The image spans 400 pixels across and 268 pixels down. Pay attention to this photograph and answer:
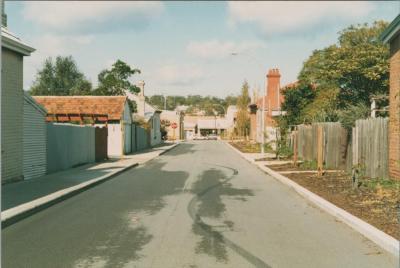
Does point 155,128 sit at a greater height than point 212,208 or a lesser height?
greater

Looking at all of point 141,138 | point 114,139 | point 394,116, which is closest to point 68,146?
point 394,116

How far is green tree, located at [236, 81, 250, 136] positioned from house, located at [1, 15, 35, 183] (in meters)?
54.2

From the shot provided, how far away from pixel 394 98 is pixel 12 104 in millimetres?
11656

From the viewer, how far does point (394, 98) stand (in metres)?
14.5

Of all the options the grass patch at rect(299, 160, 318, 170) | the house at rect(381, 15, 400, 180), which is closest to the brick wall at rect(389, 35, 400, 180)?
the house at rect(381, 15, 400, 180)

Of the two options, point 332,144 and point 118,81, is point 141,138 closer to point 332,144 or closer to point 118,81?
point 118,81

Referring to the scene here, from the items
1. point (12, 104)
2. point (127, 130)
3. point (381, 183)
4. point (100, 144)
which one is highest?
point (12, 104)

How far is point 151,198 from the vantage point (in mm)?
12789

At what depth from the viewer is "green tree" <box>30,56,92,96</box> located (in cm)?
8662

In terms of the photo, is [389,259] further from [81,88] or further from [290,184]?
[81,88]

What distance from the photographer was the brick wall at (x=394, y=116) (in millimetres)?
14193

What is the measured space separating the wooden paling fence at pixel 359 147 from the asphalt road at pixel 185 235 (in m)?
3.53

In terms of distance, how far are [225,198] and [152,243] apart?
559 cm

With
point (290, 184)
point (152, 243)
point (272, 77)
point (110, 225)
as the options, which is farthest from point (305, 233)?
point (272, 77)
